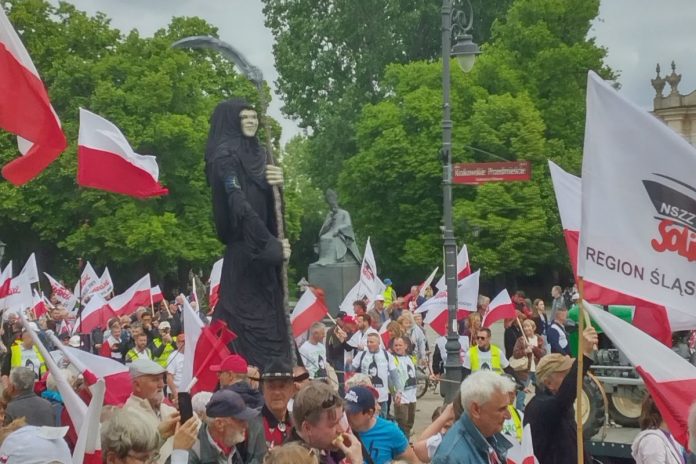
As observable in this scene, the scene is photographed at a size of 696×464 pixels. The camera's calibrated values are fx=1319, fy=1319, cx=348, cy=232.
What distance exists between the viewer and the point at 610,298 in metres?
7.17

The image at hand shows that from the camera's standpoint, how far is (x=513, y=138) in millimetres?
49531

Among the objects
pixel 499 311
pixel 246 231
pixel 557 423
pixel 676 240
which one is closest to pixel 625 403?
pixel 499 311

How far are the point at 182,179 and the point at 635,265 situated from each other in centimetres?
4466

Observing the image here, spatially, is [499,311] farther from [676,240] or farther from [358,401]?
[358,401]

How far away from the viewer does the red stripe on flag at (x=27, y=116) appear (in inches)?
276

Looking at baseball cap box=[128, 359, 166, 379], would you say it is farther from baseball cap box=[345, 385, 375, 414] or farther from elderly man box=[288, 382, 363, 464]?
elderly man box=[288, 382, 363, 464]

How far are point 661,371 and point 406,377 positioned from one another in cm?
1008

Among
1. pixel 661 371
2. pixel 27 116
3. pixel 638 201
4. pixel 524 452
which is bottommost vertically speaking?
pixel 524 452

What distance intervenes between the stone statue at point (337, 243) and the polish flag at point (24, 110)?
79.9 ft

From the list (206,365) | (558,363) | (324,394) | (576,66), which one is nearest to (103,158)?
(206,365)

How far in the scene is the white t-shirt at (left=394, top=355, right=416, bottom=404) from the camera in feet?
52.9

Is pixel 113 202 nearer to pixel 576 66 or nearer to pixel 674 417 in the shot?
pixel 576 66

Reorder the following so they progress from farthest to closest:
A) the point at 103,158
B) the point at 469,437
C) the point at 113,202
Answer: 1. the point at 113,202
2. the point at 103,158
3. the point at 469,437

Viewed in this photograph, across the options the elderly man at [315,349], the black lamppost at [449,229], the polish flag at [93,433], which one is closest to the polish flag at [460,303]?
the black lamppost at [449,229]
